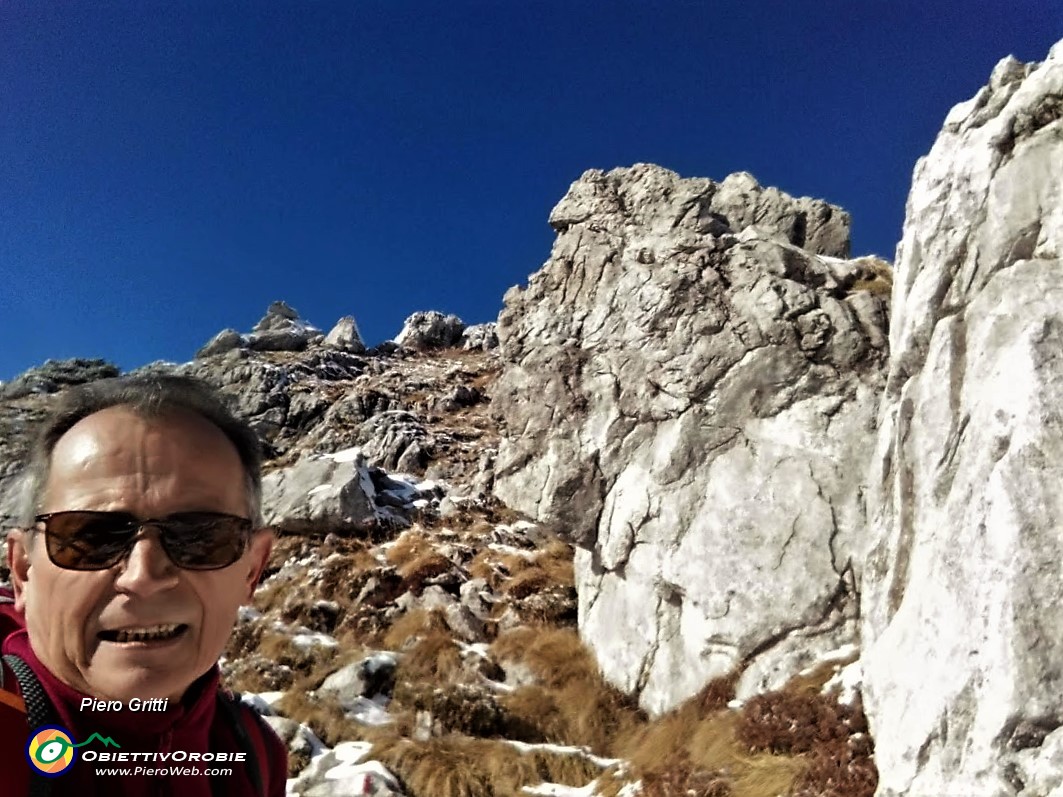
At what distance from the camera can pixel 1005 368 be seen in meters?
6.43

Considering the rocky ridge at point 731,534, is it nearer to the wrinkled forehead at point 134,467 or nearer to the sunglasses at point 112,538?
the wrinkled forehead at point 134,467

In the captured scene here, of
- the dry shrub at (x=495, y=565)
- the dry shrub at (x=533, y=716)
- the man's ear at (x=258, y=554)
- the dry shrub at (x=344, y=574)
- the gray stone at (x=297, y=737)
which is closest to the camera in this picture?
the man's ear at (x=258, y=554)

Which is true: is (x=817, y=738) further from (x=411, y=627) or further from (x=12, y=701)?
(x=411, y=627)

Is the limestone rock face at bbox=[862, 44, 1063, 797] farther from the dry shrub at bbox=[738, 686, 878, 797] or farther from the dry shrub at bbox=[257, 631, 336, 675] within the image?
the dry shrub at bbox=[257, 631, 336, 675]

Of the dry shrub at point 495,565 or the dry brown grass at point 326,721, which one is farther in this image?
the dry shrub at point 495,565

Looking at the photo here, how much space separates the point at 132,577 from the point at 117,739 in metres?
0.60

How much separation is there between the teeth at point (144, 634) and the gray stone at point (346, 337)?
5636 cm

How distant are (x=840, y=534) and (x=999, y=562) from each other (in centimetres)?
525

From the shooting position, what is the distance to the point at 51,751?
2.04 meters

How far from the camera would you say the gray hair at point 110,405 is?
2.23 m

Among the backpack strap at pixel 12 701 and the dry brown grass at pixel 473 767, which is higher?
the backpack strap at pixel 12 701

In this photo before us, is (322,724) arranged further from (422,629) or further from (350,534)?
(350,534)

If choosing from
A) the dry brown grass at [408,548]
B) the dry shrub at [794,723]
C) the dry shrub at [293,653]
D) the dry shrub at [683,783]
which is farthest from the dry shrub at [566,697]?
the dry brown grass at [408,548]

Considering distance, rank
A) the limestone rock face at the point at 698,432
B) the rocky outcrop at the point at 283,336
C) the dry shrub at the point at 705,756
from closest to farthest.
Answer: the dry shrub at the point at 705,756 → the limestone rock face at the point at 698,432 → the rocky outcrop at the point at 283,336
